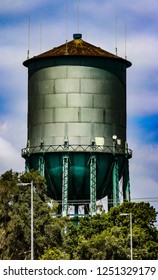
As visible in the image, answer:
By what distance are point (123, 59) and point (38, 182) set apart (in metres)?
23.9

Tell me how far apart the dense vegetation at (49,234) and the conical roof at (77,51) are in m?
15.7

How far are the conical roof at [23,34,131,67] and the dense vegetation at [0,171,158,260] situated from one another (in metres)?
15.7

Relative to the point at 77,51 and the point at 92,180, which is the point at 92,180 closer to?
the point at 92,180

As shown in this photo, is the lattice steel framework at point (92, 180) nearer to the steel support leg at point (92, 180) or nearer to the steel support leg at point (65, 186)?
the steel support leg at point (92, 180)

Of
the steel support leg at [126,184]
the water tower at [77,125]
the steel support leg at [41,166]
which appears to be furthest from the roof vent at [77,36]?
the steel support leg at [41,166]

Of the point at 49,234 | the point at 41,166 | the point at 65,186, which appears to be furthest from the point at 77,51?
the point at 49,234

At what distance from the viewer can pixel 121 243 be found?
93750mm

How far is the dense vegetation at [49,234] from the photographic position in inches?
3467

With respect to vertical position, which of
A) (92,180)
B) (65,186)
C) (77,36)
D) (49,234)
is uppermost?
(77,36)

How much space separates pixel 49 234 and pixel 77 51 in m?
26.0

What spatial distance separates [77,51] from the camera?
110250 mm
